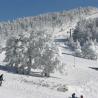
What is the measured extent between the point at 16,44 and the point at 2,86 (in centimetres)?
3412

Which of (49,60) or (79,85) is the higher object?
(49,60)

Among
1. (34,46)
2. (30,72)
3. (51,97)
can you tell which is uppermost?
(34,46)

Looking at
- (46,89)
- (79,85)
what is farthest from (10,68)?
(46,89)

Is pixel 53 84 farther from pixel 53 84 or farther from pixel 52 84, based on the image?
pixel 52 84

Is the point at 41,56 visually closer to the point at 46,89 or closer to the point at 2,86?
the point at 46,89

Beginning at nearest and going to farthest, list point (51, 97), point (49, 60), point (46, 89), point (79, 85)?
point (51, 97)
point (46, 89)
point (79, 85)
point (49, 60)

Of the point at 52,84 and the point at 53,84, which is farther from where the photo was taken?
the point at 53,84

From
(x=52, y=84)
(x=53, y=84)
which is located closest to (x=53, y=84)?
(x=53, y=84)

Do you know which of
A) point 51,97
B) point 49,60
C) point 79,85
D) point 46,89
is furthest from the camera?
point 49,60

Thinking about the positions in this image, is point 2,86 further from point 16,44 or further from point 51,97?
point 16,44

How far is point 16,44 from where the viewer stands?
8769 centimetres

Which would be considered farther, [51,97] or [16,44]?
[16,44]

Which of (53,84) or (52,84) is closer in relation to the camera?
(52,84)

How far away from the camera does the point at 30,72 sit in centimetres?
8644
